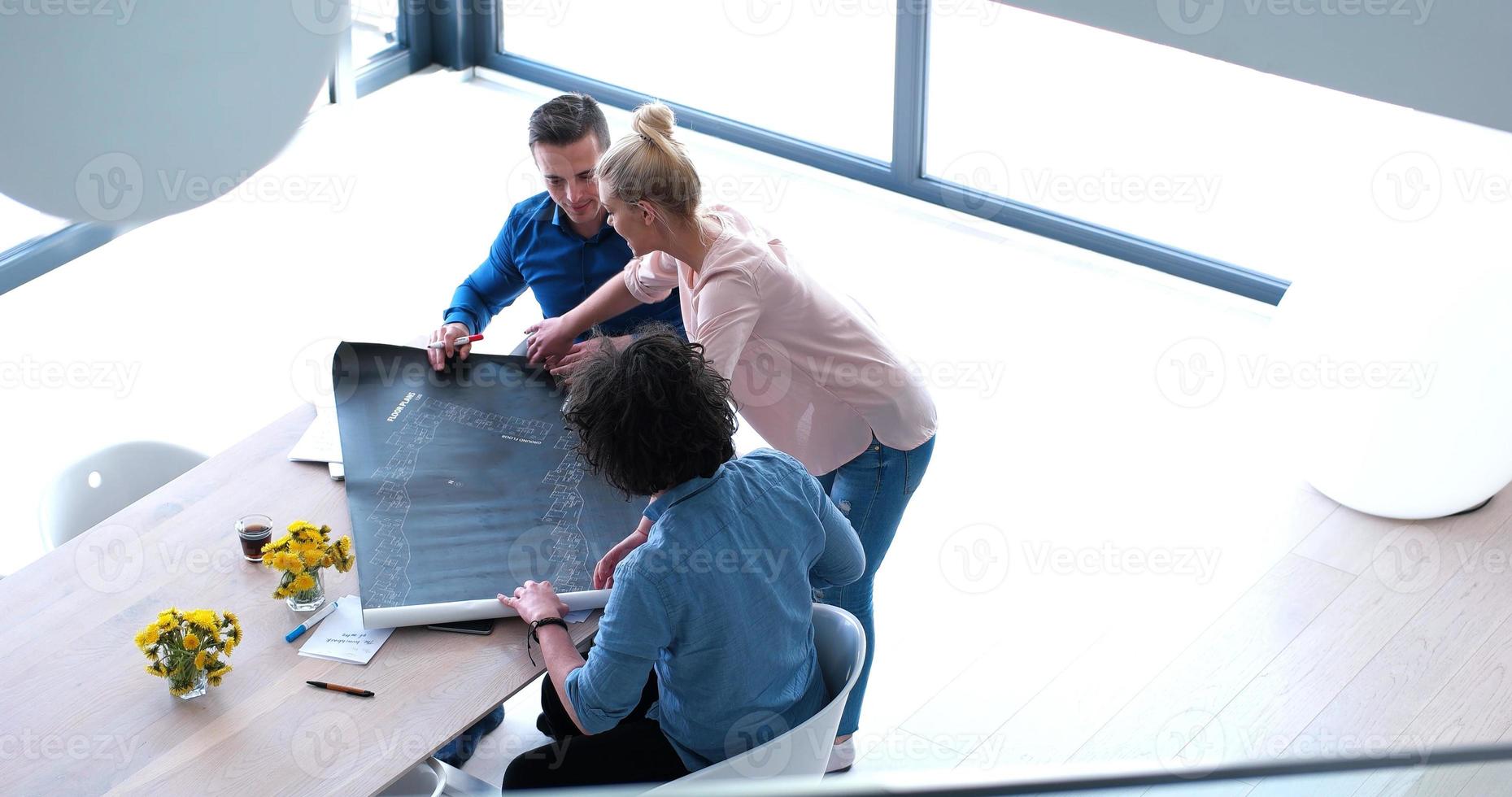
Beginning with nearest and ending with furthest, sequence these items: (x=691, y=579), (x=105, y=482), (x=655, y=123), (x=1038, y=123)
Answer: (x=691, y=579)
(x=655, y=123)
(x=105, y=482)
(x=1038, y=123)

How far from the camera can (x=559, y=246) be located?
3.07m

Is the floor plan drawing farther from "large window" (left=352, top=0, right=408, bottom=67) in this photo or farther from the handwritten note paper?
"large window" (left=352, top=0, right=408, bottom=67)

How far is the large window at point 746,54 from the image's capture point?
564 centimetres

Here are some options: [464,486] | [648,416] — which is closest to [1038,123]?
[464,486]

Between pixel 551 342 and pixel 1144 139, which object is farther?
pixel 1144 139

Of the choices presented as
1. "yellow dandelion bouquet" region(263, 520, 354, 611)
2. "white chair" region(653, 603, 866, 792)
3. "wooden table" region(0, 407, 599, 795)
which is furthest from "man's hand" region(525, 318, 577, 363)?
"white chair" region(653, 603, 866, 792)

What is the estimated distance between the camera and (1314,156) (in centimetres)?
485

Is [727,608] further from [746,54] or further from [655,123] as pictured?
[746,54]

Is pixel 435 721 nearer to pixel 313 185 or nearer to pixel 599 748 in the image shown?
pixel 599 748

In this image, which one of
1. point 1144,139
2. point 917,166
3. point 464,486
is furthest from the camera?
point 917,166

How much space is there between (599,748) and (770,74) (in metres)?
4.19

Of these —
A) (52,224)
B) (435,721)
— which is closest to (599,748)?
(435,721)

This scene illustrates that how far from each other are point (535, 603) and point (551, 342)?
832mm

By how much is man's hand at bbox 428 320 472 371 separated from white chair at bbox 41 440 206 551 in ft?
1.86
